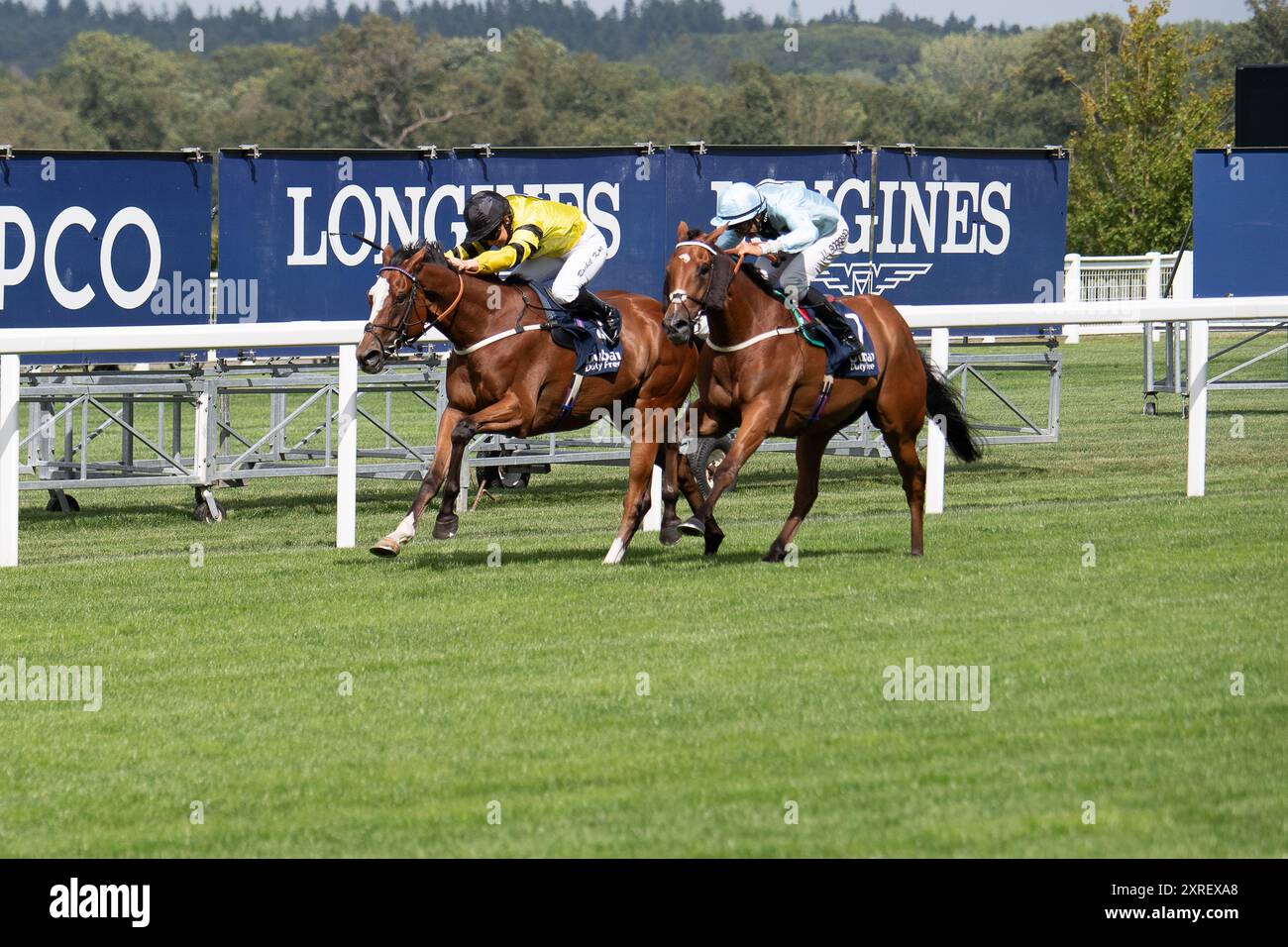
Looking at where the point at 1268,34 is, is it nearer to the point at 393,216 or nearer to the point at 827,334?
the point at 393,216

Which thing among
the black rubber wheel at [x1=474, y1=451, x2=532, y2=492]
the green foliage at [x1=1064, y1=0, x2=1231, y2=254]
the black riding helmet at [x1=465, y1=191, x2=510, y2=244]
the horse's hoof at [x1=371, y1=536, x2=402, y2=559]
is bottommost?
the black rubber wheel at [x1=474, y1=451, x2=532, y2=492]

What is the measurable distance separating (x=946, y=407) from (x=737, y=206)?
5.49 ft

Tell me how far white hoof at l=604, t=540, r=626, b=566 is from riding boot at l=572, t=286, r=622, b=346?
42.5 inches

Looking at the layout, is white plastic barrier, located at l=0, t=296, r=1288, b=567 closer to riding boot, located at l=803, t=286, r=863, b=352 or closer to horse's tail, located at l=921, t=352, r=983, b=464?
horse's tail, located at l=921, t=352, r=983, b=464

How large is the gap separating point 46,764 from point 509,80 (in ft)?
308

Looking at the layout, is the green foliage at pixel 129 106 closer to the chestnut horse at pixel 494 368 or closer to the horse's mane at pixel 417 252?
the chestnut horse at pixel 494 368

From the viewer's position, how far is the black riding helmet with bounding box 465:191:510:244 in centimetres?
963

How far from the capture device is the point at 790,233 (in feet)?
31.4

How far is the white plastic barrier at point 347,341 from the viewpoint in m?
9.66

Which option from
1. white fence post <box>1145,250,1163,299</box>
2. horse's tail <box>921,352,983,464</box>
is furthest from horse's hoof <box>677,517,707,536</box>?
white fence post <box>1145,250,1163,299</box>

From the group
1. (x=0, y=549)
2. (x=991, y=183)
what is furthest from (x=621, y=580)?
(x=991, y=183)

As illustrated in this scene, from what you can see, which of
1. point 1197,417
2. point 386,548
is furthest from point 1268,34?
point 386,548

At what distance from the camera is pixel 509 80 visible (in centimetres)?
9719
